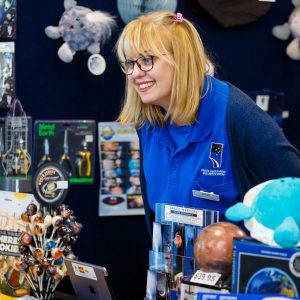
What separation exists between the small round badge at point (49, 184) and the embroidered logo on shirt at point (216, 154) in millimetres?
569

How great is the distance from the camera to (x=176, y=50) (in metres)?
2.27

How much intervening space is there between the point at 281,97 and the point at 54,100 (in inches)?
→ 51.8

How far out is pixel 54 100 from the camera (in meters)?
3.54

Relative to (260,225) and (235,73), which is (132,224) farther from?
(260,225)

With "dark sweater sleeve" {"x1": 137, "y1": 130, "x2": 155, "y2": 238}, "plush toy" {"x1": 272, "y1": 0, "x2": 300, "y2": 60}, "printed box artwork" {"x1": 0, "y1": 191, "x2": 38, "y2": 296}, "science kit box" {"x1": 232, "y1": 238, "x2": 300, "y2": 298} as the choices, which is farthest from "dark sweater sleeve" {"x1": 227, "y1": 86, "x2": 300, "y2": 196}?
"plush toy" {"x1": 272, "y1": 0, "x2": 300, "y2": 60}

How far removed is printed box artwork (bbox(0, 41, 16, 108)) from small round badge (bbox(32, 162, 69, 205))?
91 centimetres

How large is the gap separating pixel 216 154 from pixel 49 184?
0.62 meters

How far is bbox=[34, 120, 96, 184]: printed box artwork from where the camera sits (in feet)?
11.4

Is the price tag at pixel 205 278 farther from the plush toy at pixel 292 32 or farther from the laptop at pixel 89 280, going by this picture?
the plush toy at pixel 292 32

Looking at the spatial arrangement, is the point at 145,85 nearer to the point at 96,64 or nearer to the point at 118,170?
the point at 96,64

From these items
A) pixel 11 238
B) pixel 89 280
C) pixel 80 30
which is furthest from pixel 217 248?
pixel 80 30

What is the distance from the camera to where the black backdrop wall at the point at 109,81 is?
3.46m

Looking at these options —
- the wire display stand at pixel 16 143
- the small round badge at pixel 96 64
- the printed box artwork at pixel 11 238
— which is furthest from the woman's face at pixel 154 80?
the small round badge at pixel 96 64

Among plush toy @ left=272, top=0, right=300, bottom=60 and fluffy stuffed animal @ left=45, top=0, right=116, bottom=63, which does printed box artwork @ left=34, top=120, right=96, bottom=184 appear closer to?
fluffy stuffed animal @ left=45, top=0, right=116, bottom=63
